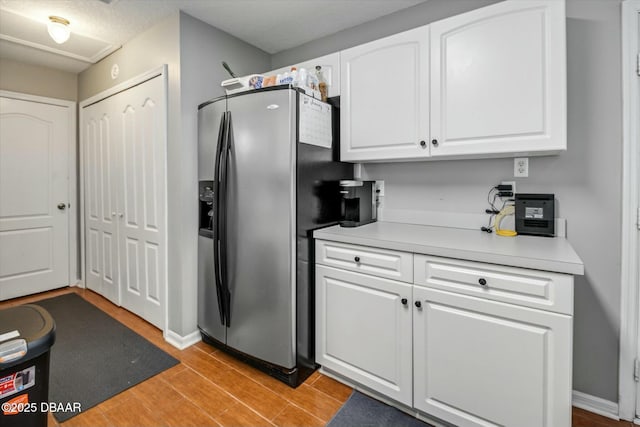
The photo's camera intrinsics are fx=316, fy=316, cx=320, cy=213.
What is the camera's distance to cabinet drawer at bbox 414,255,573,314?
3.86ft

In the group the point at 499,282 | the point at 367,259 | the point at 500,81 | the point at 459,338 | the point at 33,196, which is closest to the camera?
the point at 499,282

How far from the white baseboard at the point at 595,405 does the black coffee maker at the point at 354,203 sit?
149 cm

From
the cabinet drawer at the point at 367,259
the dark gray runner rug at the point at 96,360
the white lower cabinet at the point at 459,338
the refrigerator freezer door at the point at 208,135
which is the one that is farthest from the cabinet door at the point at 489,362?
the dark gray runner rug at the point at 96,360

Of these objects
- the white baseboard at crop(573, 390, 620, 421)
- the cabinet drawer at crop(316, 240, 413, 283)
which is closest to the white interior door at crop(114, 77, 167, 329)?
the cabinet drawer at crop(316, 240, 413, 283)

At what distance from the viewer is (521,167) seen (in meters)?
1.81

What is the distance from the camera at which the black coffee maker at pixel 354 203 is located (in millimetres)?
2035

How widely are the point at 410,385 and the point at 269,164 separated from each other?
1.39 metres

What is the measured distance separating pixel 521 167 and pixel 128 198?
3.07m

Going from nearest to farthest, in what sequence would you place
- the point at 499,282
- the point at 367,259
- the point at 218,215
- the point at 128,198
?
the point at 499,282 < the point at 367,259 < the point at 218,215 < the point at 128,198

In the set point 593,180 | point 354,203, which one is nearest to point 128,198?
point 354,203

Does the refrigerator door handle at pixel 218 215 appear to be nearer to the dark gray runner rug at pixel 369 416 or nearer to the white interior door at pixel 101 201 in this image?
the dark gray runner rug at pixel 369 416

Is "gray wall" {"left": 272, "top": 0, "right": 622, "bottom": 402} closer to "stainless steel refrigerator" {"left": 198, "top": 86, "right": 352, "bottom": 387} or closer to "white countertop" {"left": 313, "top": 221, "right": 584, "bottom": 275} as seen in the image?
"white countertop" {"left": 313, "top": 221, "right": 584, "bottom": 275}

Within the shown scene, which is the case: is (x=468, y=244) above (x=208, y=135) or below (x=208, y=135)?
below

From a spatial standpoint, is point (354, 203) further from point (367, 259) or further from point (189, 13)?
point (189, 13)
